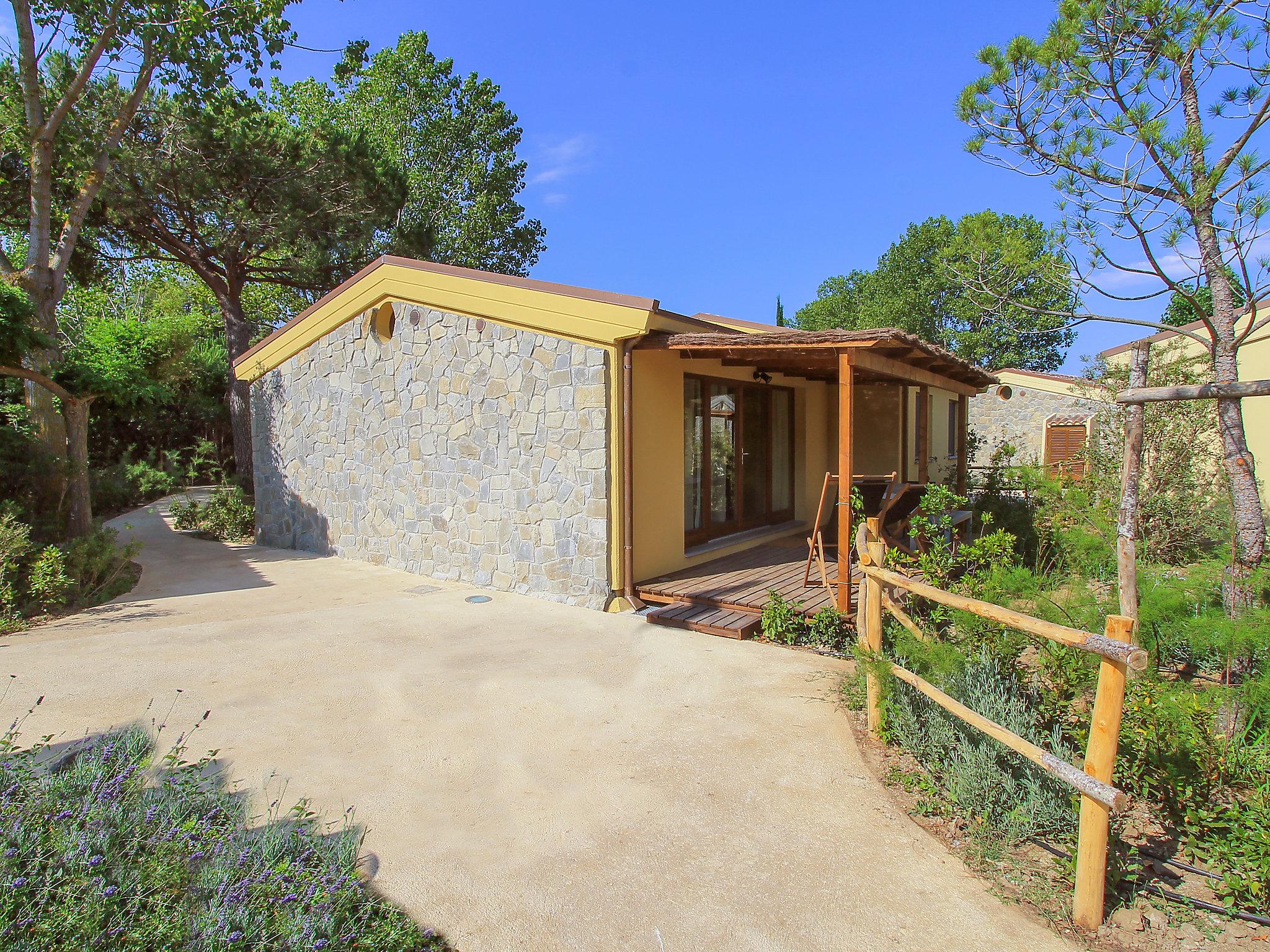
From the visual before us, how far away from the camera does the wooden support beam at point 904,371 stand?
6575 mm

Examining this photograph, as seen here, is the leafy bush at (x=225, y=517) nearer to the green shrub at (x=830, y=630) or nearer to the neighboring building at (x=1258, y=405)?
the green shrub at (x=830, y=630)

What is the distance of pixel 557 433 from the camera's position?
7500 mm

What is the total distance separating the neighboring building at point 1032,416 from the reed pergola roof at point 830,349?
15.5m

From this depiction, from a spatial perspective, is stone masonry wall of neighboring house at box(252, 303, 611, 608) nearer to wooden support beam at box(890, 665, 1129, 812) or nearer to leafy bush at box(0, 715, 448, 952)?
wooden support beam at box(890, 665, 1129, 812)

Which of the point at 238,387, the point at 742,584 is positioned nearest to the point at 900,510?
the point at 742,584

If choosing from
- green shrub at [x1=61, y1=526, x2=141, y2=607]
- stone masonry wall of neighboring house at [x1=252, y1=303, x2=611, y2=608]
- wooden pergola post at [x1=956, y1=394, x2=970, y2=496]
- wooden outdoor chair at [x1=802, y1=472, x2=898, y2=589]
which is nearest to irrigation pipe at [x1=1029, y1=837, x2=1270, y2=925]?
wooden outdoor chair at [x1=802, y1=472, x2=898, y2=589]

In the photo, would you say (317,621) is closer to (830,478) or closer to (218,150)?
(830,478)

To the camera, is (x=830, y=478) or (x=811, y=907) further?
(x=830, y=478)

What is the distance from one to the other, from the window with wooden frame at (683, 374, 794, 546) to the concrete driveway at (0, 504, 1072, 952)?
232 cm

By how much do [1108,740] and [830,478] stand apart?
4.38m

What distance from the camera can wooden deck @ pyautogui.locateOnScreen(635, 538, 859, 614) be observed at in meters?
6.79

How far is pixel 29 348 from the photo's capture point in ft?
26.1

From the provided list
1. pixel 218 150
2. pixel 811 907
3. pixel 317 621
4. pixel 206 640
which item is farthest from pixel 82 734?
pixel 218 150

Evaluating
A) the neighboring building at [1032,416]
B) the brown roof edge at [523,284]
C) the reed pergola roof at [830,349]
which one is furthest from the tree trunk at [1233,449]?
the neighboring building at [1032,416]
